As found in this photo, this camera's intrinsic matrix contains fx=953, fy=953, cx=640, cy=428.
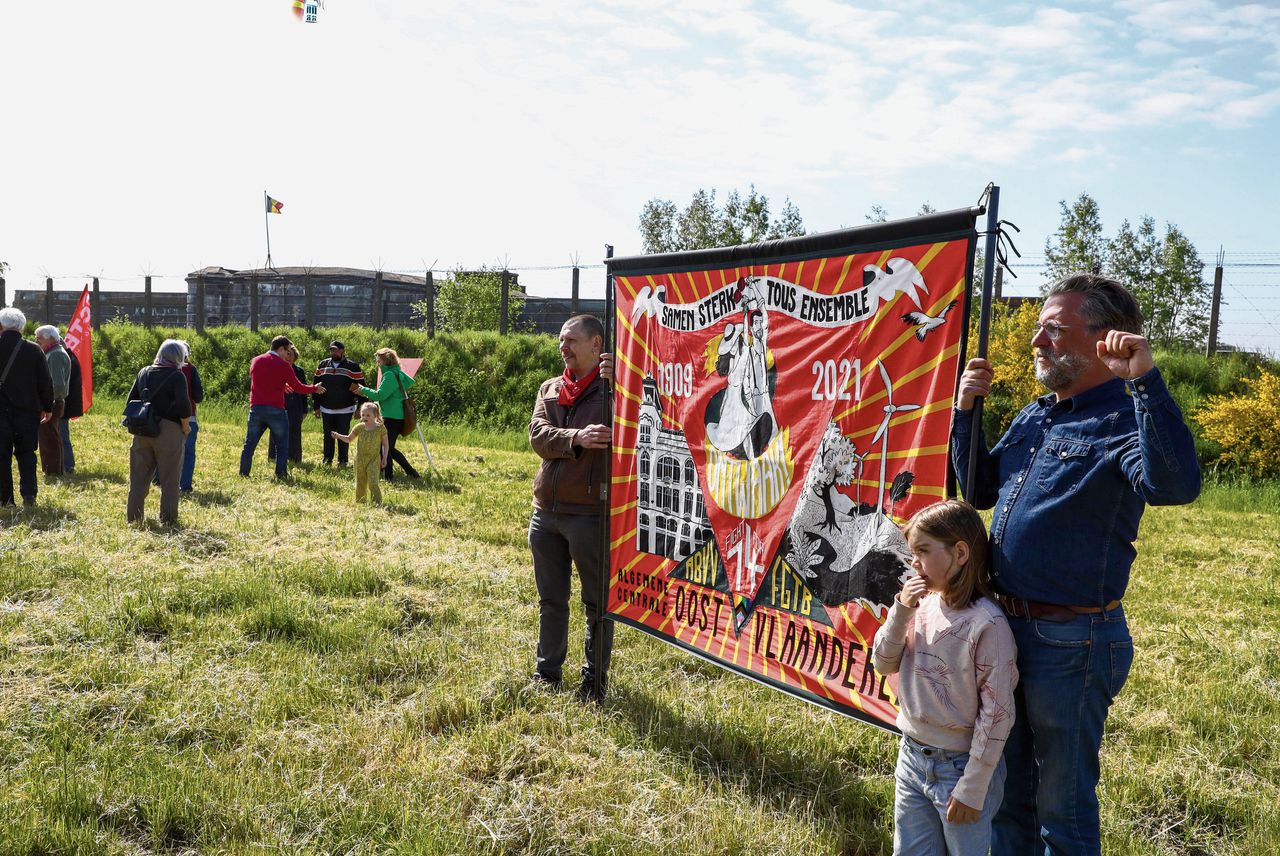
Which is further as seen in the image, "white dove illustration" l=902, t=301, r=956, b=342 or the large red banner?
the large red banner

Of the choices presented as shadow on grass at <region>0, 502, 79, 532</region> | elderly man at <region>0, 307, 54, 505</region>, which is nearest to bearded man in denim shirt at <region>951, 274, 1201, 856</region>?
shadow on grass at <region>0, 502, 79, 532</region>

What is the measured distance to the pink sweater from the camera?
112 inches

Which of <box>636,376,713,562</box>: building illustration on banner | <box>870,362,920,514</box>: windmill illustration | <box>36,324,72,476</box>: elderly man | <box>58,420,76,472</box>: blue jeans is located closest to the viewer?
<box>870,362,920,514</box>: windmill illustration

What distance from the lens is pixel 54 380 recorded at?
11.3 m

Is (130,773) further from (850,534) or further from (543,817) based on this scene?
(850,534)

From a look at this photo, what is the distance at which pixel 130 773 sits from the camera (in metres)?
4.09

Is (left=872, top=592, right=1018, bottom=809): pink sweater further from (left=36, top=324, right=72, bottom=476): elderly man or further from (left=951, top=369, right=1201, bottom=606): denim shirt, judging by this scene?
(left=36, top=324, right=72, bottom=476): elderly man

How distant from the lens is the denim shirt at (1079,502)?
9.11ft

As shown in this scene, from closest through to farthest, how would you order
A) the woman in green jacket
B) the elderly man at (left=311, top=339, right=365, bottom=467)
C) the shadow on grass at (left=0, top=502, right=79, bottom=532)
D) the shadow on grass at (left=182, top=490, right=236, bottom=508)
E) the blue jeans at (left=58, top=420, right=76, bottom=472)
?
the shadow on grass at (left=0, top=502, right=79, bottom=532) < the shadow on grass at (left=182, top=490, right=236, bottom=508) < the blue jeans at (left=58, top=420, right=76, bottom=472) < the woman in green jacket < the elderly man at (left=311, top=339, right=365, bottom=467)

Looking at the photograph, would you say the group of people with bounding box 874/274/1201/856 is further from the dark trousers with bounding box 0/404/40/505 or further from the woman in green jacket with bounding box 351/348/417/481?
the woman in green jacket with bounding box 351/348/417/481

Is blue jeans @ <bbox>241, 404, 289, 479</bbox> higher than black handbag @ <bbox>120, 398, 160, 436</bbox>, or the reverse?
black handbag @ <bbox>120, 398, 160, 436</bbox>

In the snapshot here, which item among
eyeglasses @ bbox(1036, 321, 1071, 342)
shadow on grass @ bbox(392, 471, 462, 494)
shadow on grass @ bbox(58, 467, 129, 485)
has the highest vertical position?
eyeglasses @ bbox(1036, 321, 1071, 342)

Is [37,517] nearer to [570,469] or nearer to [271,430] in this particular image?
[271,430]

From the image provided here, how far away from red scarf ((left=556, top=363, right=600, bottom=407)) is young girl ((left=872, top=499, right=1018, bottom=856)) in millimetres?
2713
